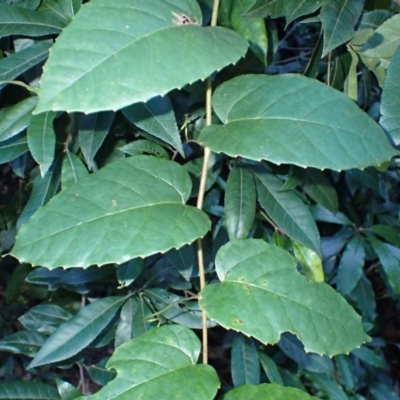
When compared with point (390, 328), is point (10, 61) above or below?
above

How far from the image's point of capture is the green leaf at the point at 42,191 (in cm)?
85

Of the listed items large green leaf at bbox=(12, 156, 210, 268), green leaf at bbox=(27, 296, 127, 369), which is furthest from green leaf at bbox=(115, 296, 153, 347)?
Answer: large green leaf at bbox=(12, 156, 210, 268)

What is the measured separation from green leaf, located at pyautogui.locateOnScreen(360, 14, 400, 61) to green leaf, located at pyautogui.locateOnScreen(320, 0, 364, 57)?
0.05m

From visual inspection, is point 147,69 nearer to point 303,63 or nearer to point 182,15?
point 182,15

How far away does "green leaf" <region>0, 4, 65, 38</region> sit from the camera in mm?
754

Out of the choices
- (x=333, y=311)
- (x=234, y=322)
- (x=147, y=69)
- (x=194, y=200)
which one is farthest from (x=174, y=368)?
(x=194, y=200)

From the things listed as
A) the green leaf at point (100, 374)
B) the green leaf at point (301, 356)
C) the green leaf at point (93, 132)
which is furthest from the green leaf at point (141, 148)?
the green leaf at point (301, 356)

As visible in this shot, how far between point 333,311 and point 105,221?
29 cm

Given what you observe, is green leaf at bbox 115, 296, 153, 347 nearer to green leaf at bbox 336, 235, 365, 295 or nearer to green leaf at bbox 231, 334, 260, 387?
green leaf at bbox 231, 334, 260, 387

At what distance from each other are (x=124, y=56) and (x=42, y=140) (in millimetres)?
354

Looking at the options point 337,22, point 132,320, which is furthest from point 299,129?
point 132,320

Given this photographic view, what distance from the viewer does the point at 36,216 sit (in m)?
0.51

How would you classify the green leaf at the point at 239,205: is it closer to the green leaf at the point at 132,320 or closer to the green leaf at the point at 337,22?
the green leaf at the point at 337,22

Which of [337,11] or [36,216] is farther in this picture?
[337,11]
